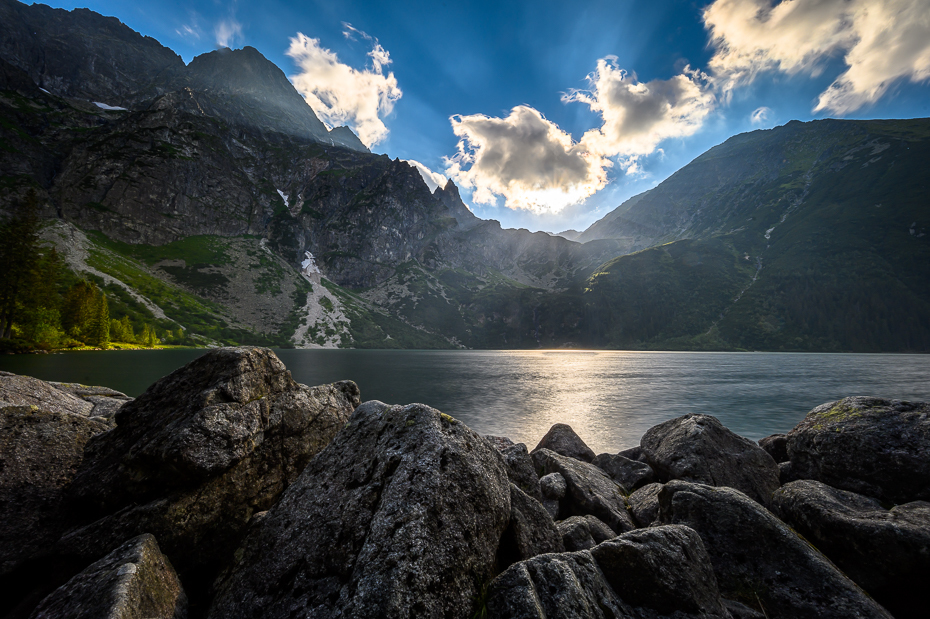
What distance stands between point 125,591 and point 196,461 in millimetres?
2379

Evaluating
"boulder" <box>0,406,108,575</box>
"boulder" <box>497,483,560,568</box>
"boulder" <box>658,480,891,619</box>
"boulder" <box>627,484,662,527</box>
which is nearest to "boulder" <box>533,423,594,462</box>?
"boulder" <box>627,484,662,527</box>

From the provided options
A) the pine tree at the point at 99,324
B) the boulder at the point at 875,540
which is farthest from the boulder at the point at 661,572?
the pine tree at the point at 99,324

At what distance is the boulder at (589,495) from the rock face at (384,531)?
644cm

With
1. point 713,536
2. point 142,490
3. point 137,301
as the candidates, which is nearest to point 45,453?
point 142,490

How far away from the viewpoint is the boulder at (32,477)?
634 cm

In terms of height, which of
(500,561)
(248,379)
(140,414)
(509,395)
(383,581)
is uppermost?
(248,379)

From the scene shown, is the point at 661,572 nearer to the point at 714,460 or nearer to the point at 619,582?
the point at 619,582

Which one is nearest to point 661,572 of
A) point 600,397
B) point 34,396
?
point 34,396

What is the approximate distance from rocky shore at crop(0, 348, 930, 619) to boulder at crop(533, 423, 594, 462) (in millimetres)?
8906

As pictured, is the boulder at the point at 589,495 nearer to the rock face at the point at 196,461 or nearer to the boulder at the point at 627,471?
the boulder at the point at 627,471

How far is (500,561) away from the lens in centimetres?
615

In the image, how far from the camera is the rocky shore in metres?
4.77

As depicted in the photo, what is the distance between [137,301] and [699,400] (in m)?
222

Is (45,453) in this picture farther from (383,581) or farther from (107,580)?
(383,581)
